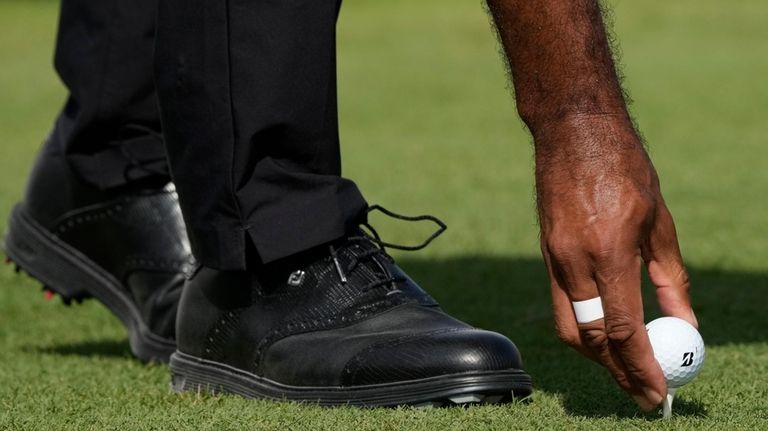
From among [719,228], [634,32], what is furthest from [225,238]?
[634,32]

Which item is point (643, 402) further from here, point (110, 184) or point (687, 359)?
point (110, 184)

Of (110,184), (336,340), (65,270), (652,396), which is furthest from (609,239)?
(65,270)

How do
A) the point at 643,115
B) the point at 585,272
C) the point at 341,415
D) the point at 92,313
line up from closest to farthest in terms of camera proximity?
the point at 585,272, the point at 341,415, the point at 92,313, the point at 643,115

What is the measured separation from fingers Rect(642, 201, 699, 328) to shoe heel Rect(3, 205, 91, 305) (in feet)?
4.16

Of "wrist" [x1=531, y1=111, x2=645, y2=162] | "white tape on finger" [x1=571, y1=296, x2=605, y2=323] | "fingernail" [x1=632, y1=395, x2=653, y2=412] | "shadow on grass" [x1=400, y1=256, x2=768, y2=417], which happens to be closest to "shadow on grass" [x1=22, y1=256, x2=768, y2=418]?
"shadow on grass" [x1=400, y1=256, x2=768, y2=417]

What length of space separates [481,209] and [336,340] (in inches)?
99.3

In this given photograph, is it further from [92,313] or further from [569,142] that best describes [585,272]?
[92,313]

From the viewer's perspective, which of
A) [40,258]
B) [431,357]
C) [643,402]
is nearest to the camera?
[643,402]

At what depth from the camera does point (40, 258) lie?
2.29 metres

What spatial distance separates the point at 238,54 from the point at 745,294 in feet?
4.72

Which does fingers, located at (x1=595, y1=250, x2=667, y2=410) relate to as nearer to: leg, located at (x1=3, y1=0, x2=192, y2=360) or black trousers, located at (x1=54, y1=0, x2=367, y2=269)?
black trousers, located at (x1=54, y1=0, x2=367, y2=269)

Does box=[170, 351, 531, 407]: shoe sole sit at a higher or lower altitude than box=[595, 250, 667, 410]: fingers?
lower

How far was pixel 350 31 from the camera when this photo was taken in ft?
33.8

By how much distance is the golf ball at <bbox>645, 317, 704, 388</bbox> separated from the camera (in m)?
1.37
